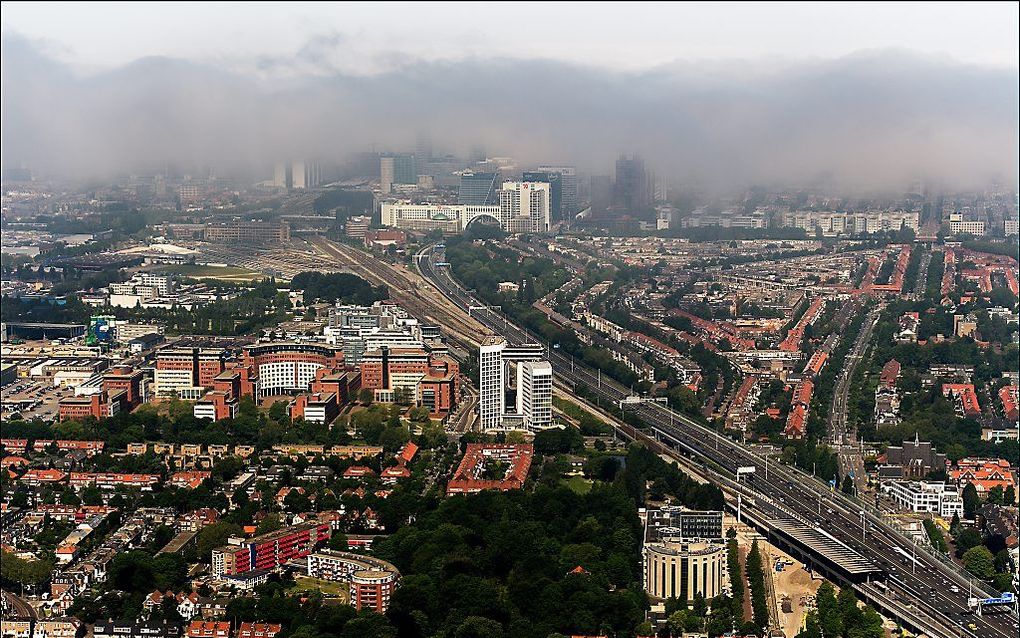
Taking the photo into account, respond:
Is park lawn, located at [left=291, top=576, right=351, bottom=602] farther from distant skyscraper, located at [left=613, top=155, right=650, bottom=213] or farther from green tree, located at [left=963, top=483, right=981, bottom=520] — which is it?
distant skyscraper, located at [left=613, top=155, right=650, bottom=213]

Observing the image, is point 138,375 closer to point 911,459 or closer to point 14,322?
point 14,322

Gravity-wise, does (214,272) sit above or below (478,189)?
below

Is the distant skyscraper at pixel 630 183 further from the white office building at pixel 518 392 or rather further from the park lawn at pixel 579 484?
the park lawn at pixel 579 484

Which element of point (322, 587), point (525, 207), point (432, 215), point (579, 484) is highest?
point (525, 207)

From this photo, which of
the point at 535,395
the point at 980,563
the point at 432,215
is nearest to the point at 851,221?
the point at 432,215

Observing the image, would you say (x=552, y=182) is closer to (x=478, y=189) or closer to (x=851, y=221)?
(x=478, y=189)
